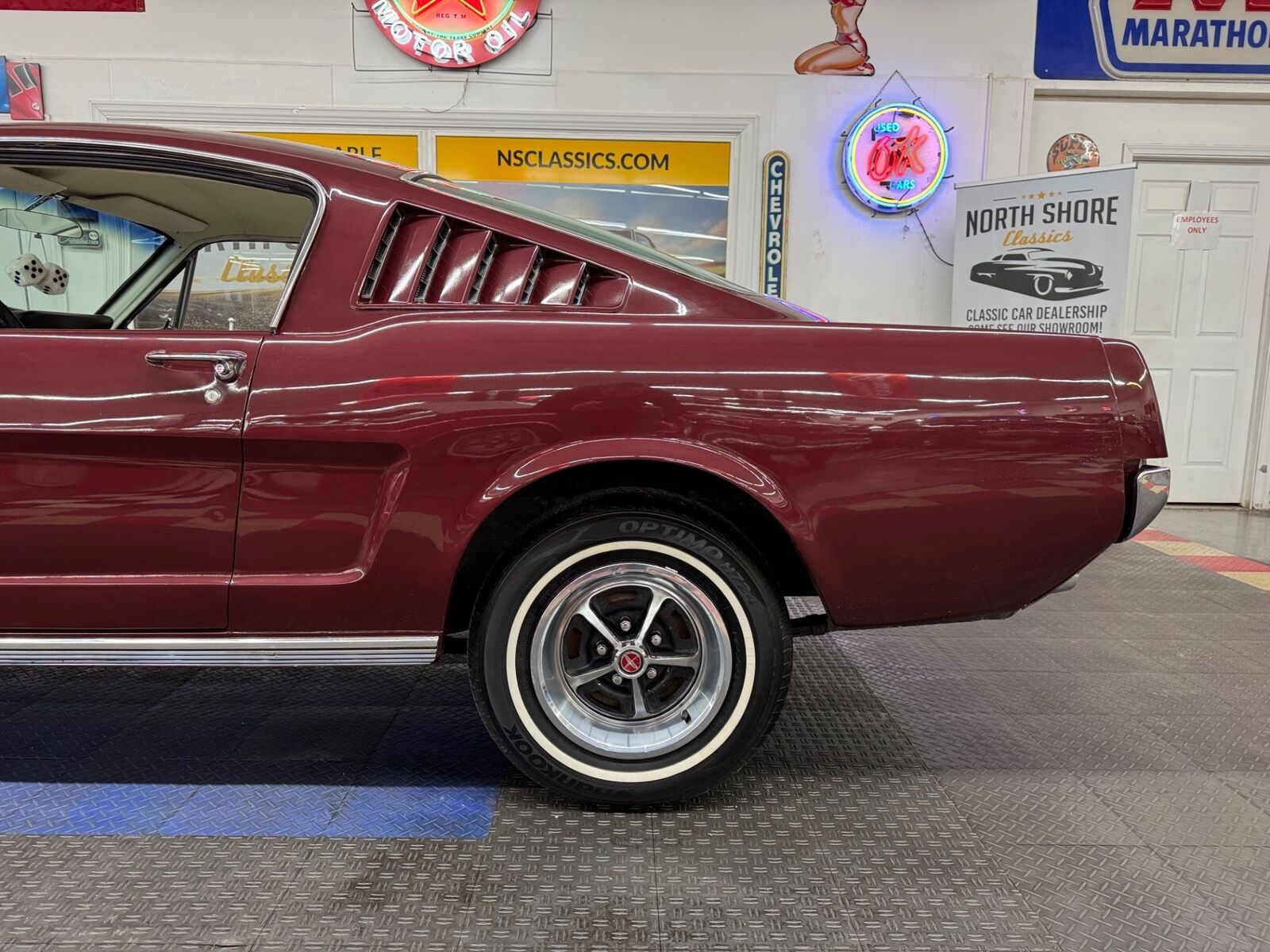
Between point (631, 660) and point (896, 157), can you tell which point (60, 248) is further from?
point (896, 157)

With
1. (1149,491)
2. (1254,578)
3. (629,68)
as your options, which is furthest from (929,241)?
(1149,491)

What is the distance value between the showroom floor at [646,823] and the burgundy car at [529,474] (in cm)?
25

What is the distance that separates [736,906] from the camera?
151 cm

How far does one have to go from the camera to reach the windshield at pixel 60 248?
2.40 meters

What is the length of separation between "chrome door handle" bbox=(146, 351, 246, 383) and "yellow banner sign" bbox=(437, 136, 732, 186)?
4.30 metres

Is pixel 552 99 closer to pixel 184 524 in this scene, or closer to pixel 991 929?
pixel 184 524

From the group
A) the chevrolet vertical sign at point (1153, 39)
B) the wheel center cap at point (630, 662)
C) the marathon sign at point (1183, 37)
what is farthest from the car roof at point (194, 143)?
the marathon sign at point (1183, 37)

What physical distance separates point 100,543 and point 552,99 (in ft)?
15.3

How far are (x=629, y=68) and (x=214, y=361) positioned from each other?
462cm

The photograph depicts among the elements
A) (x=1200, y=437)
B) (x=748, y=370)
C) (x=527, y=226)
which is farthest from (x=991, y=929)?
(x=1200, y=437)

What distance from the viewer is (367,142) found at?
5.54 metres

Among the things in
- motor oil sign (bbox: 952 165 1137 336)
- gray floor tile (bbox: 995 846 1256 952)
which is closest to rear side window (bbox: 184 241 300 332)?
gray floor tile (bbox: 995 846 1256 952)

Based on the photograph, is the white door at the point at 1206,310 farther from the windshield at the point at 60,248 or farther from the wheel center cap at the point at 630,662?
the windshield at the point at 60,248

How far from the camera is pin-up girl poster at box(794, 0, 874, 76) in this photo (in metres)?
5.44
